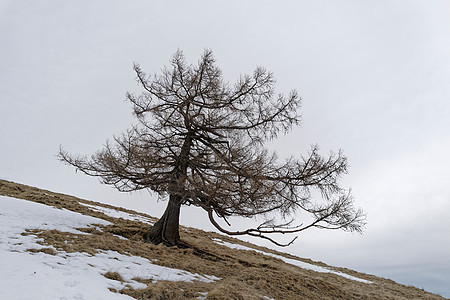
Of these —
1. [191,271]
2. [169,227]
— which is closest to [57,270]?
[191,271]

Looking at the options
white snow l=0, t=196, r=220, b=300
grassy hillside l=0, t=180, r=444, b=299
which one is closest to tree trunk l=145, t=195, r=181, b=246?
grassy hillside l=0, t=180, r=444, b=299

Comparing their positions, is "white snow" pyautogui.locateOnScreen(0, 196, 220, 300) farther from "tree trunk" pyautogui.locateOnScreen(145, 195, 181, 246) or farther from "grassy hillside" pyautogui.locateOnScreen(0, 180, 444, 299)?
"tree trunk" pyautogui.locateOnScreen(145, 195, 181, 246)

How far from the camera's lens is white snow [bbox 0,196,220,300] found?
5191mm

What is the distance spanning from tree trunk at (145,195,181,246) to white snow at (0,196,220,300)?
3019 millimetres

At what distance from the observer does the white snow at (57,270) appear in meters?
5.19

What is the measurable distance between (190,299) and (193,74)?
8.16 meters

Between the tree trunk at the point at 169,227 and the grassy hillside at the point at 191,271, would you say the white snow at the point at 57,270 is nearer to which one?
the grassy hillside at the point at 191,271

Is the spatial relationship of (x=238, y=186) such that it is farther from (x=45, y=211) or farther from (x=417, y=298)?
(x=417, y=298)

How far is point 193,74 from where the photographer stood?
39.2ft

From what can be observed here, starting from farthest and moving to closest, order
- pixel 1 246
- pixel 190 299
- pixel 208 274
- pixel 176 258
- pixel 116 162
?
pixel 116 162 → pixel 176 258 → pixel 208 274 → pixel 1 246 → pixel 190 299

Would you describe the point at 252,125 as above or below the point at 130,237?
above

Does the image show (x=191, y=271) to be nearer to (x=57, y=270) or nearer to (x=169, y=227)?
(x=169, y=227)

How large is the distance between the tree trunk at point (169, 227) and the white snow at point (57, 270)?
3019mm

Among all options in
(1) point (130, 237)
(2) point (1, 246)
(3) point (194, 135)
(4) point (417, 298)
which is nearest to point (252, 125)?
(3) point (194, 135)
